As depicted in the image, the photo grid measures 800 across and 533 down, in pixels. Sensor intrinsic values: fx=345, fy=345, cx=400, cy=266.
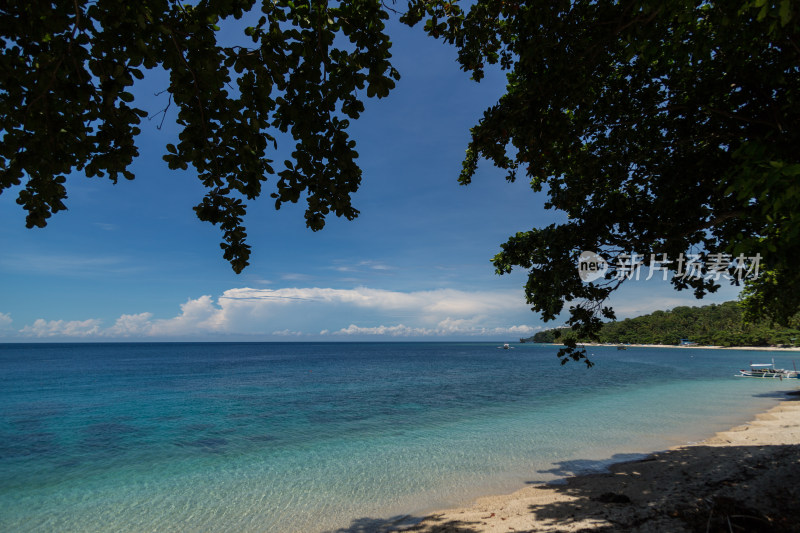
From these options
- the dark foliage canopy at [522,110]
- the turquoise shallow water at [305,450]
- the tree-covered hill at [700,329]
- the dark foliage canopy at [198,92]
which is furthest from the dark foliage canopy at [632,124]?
the tree-covered hill at [700,329]

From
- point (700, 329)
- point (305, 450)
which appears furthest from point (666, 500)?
point (700, 329)

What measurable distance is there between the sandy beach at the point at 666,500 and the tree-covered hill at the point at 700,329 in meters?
112

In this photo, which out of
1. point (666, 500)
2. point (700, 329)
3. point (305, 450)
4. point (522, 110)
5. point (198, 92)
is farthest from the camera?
point (700, 329)

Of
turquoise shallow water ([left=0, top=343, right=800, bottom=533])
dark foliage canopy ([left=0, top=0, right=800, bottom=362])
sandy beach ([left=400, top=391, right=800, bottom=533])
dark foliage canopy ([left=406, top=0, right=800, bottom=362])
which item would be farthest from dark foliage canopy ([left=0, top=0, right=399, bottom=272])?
turquoise shallow water ([left=0, top=343, right=800, bottom=533])

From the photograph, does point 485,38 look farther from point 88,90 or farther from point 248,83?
point 88,90

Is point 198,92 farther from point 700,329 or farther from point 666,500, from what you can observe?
point 700,329

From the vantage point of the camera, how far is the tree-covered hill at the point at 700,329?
122 meters

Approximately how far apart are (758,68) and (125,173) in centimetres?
989

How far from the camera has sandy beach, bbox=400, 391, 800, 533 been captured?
571cm

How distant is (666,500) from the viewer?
695 cm

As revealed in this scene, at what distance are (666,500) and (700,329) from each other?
194128 millimetres

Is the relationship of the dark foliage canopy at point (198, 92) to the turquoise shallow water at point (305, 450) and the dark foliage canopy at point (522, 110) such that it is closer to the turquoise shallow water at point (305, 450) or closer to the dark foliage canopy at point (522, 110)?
the dark foliage canopy at point (522, 110)

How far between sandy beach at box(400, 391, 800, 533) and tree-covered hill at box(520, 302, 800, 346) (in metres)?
112

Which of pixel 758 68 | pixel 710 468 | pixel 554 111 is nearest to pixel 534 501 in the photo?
pixel 710 468
